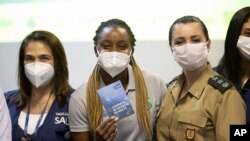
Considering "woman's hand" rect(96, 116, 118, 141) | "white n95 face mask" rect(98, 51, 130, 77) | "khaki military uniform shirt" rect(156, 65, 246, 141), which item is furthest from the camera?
"white n95 face mask" rect(98, 51, 130, 77)

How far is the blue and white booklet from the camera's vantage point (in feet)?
5.88

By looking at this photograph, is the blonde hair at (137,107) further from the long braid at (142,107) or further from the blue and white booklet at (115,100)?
the blue and white booklet at (115,100)

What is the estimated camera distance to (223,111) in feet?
5.42

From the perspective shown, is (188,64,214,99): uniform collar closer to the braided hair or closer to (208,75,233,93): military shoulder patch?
(208,75,233,93): military shoulder patch

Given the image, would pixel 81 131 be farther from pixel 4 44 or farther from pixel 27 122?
pixel 4 44

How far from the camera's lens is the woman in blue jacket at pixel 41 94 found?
202 cm

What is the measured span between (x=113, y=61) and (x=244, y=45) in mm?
701

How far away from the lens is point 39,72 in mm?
2066

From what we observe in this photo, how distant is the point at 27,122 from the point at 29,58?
349mm

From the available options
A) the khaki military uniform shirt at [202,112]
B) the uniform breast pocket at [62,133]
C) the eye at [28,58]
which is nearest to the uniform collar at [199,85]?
the khaki military uniform shirt at [202,112]

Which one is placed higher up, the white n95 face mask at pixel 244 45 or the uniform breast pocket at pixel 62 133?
the white n95 face mask at pixel 244 45

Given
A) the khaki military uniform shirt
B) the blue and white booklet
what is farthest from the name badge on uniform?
the blue and white booklet

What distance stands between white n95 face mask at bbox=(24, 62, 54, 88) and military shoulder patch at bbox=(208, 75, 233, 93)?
0.86 metres

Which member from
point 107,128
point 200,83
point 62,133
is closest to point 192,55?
point 200,83
